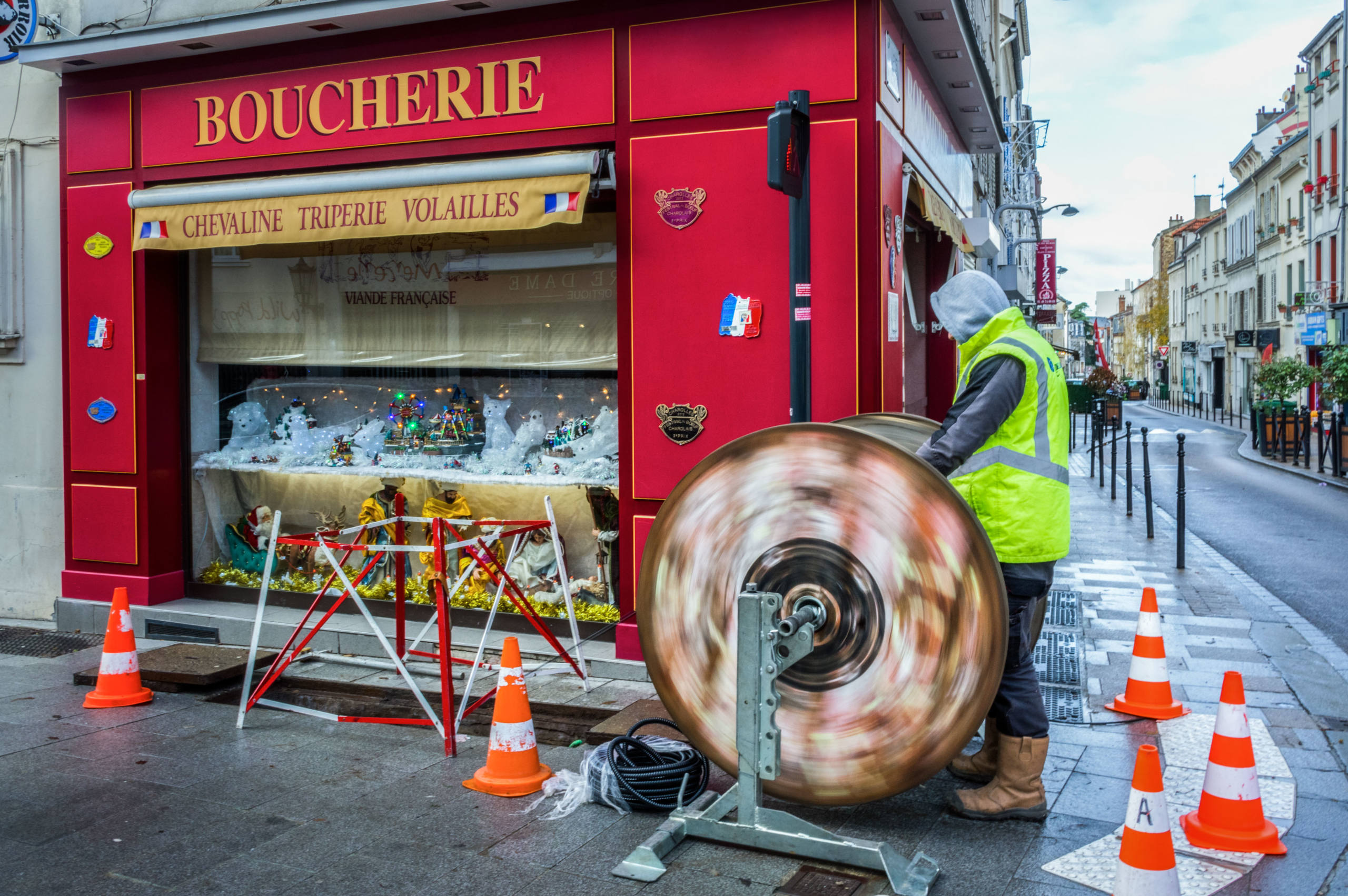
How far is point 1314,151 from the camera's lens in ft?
118

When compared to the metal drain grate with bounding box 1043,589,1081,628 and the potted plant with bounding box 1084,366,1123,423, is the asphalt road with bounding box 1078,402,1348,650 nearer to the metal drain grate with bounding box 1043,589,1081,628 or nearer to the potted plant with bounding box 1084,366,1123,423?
the metal drain grate with bounding box 1043,589,1081,628

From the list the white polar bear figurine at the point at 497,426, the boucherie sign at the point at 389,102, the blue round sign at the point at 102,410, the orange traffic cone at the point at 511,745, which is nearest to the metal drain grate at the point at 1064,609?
the white polar bear figurine at the point at 497,426

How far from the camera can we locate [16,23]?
26.7 feet

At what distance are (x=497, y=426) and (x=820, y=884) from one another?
16.0 feet

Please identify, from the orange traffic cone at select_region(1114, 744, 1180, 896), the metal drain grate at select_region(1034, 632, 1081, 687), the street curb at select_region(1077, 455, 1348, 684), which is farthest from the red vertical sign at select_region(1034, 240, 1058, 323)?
the orange traffic cone at select_region(1114, 744, 1180, 896)

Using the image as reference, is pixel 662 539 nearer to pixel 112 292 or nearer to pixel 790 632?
pixel 790 632

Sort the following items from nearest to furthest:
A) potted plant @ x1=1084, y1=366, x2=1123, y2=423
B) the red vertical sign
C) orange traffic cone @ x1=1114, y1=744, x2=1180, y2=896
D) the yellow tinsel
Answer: orange traffic cone @ x1=1114, y1=744, x2=1180, y2=896 → the yellow tinsel → the red vertical sign → potted plant @ x1=1084, y1=366, x2=1123, y2=423

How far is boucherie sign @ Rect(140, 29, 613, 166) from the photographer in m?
6.76

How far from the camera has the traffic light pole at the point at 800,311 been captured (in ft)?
18.9

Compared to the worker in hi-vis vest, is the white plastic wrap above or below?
below

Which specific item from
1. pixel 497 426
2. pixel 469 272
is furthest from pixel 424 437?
pixel 469 272

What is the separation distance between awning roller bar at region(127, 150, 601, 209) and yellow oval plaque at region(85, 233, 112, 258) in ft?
1.16

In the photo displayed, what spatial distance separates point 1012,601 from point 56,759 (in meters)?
4.37

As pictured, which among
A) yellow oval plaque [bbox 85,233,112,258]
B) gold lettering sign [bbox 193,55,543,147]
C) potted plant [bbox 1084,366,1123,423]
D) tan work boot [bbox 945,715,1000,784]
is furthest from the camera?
potted plant [bbox 1084,366,1123,423]
